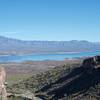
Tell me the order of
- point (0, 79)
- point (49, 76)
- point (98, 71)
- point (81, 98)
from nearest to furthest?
1. point (0, 79)
2. point (81, 98)
3. point (98, 71)
4. point (49, 76)

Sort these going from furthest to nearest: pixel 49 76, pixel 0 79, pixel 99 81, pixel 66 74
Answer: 1. pixel 49 76
2. pixel 66 74
3. pixel 99 81
4. pixel 0 79

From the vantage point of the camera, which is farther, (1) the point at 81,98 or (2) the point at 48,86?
(2) the point at 48,86

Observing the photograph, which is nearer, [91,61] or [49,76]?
[91,61]

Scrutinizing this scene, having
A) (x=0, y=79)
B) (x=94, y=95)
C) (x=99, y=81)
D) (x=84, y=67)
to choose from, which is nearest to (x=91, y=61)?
(x=84, y=67)

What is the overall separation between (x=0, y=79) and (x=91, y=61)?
40186 mm

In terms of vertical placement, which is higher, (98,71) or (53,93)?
(98,71)

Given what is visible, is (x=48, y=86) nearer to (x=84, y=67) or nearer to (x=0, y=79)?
(x=84, y=67)

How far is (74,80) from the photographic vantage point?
68375mm

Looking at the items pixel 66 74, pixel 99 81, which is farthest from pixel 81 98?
pixel 66 74

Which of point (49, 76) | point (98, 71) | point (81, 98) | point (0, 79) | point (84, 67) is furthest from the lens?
point (49, 76)

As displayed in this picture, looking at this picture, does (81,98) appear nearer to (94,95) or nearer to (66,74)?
(94,95)

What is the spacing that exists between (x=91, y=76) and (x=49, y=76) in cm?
1949

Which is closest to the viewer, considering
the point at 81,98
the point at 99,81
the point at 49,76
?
the point at 81,98

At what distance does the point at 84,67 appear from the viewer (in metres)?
71.5
